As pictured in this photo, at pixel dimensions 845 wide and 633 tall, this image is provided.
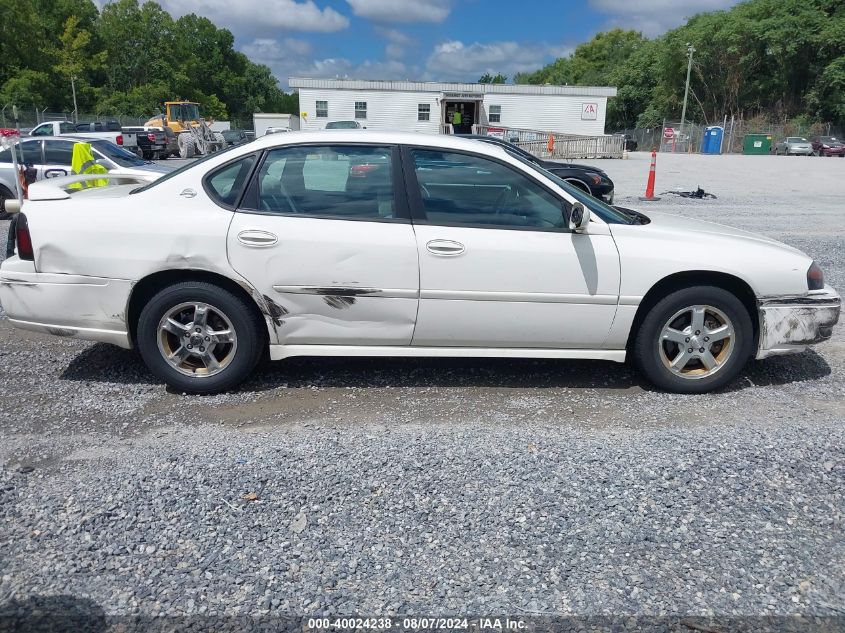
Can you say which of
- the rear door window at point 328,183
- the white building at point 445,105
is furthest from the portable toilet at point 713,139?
the rear door window at point 328,183

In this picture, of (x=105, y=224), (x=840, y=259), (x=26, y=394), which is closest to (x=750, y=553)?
(x=105, y=224)

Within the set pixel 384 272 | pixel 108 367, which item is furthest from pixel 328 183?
pixel 108 367

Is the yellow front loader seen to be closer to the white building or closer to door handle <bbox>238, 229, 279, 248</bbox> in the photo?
the white building

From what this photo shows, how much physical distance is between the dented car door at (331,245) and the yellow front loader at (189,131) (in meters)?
23.6

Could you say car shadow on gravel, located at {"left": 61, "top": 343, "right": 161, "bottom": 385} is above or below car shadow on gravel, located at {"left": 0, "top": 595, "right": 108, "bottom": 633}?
above

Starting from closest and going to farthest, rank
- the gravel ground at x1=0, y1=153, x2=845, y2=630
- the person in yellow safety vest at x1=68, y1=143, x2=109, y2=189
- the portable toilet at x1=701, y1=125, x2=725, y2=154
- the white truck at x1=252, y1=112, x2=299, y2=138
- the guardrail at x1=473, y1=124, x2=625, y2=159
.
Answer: the gravel ground at x1=0, y1=153, x2=845, y2=630 < the person in yellow safety vest at x1=68, y1=143, x2=109, y2=189 < the guardrail at x1=473, y1=124, x2=625, y2=159 < the white truck at x1=252, y1=112, x2=299, y2=138 < the portable toilet at x1=701, y1=125, x2=725, y2=154

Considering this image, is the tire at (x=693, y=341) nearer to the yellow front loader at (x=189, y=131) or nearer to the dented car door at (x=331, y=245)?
the dented car door at (x=331, y=245)

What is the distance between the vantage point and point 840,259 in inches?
340

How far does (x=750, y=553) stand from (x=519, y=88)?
4102cm

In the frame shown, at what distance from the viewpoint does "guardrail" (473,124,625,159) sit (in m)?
31.9

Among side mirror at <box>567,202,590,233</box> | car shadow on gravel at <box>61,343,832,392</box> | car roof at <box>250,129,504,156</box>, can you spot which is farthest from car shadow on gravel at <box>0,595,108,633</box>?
side mirror at <box>567,202,590,233</box>

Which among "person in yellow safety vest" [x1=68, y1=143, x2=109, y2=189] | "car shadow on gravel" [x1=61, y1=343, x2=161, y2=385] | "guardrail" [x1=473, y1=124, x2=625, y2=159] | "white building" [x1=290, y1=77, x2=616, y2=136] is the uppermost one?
"white building" [x1=290, y1=77, x2=616, y2=136]

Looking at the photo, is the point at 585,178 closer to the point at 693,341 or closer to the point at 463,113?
the point at 693,341

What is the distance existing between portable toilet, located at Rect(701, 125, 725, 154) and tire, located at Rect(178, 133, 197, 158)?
35.6m
